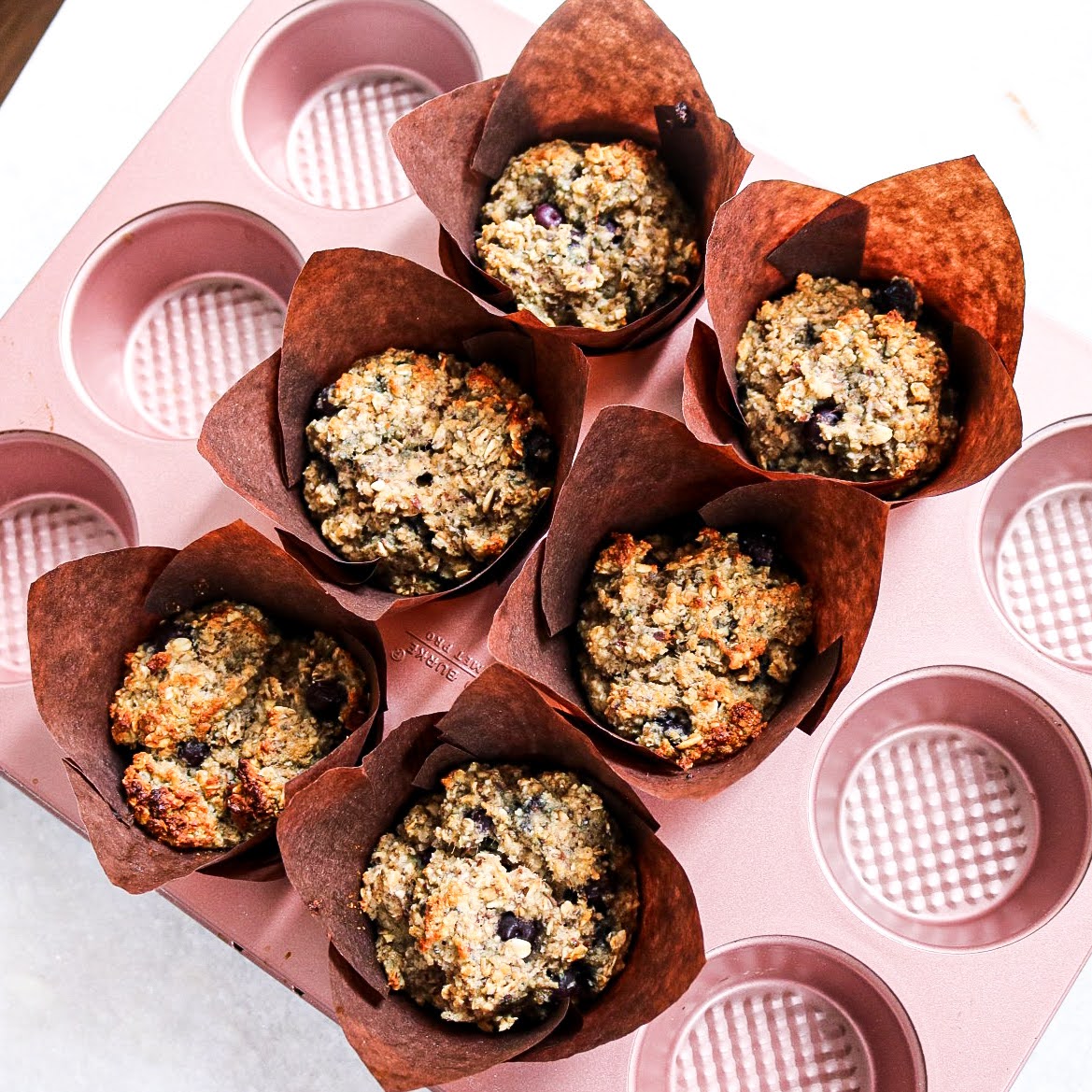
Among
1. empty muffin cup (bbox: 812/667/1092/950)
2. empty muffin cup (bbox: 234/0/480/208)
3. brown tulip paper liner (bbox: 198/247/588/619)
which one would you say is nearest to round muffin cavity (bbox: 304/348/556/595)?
brown tulip paper liner (bbox: 198/247/588/619)

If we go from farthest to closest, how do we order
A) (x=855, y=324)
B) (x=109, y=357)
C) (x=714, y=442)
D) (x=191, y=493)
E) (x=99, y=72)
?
(x=99, y=72) < (x=109, y=357) < (x=191, y=493) < (x=855, y=324) < (x=714, y=442)

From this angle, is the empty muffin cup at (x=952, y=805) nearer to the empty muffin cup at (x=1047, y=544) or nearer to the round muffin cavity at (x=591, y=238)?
the empty muffin cup at (x=1047, y=544)

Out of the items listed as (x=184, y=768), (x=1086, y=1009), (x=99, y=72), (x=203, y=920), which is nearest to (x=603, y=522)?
(x=184, y=768)

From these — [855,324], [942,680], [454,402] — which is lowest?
[942,680]

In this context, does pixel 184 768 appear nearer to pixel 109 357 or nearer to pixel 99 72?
pixel 109 357

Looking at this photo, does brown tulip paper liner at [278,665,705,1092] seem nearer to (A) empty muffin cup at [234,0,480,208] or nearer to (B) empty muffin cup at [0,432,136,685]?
(B) empty muffin cup at [0,432,136,685]

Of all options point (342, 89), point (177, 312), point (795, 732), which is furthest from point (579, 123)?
point (795, 732)

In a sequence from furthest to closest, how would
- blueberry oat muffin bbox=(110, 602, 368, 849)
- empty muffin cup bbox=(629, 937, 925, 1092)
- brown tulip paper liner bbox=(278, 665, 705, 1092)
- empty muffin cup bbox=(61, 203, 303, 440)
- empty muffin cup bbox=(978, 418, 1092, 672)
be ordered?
empty muffin cup bbox=(61, 203, 303, 440)
empty muffin cup bbox=(978, 418, 1092, 672)
empty muffin cup bbox=(629, 937, 925, 1092)
blueberry oat muffin bbox=(110, 602, 368, 849)
brown tulip paper liner bbox=(278, 665, 705, 1092)

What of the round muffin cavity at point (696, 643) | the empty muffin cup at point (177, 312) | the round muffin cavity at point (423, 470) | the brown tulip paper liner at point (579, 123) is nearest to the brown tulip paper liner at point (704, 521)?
the round muffin cavity at point (696, 643)
